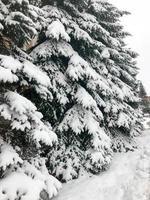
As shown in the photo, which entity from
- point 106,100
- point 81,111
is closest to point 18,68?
point 81,111

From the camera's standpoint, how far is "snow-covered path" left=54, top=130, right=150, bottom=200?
38.6 feet

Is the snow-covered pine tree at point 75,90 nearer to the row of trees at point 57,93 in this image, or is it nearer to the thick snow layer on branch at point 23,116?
the row of trees at point 57,93

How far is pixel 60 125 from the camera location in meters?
13.9

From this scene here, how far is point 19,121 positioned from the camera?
31.8 feet

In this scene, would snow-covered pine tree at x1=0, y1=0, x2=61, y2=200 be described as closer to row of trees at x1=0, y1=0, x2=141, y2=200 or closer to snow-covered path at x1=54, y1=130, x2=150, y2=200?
row of trees at x1=0, y1=0, x2=141, y2=200

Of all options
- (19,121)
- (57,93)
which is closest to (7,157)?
(19,121)

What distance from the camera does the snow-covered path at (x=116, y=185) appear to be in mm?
11758

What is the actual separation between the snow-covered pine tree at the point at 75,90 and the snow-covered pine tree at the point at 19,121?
6.83 feet

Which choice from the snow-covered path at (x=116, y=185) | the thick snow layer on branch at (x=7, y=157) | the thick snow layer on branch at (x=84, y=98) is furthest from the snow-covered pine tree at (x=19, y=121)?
the thick snow layer on branch at (x=84, y=98)

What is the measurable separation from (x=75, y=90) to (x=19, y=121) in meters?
5.21

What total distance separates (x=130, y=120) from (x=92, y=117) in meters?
3.73

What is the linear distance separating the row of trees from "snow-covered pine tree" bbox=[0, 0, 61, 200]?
0.08 ft

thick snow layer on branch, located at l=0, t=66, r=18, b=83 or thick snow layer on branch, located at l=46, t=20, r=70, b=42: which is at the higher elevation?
thick snow layer on branch, located at l=0, t=66, r=18, b=83

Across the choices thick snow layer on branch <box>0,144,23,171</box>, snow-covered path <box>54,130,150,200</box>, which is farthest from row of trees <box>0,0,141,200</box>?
snow-covered path <box>54,130,150,200</box>
